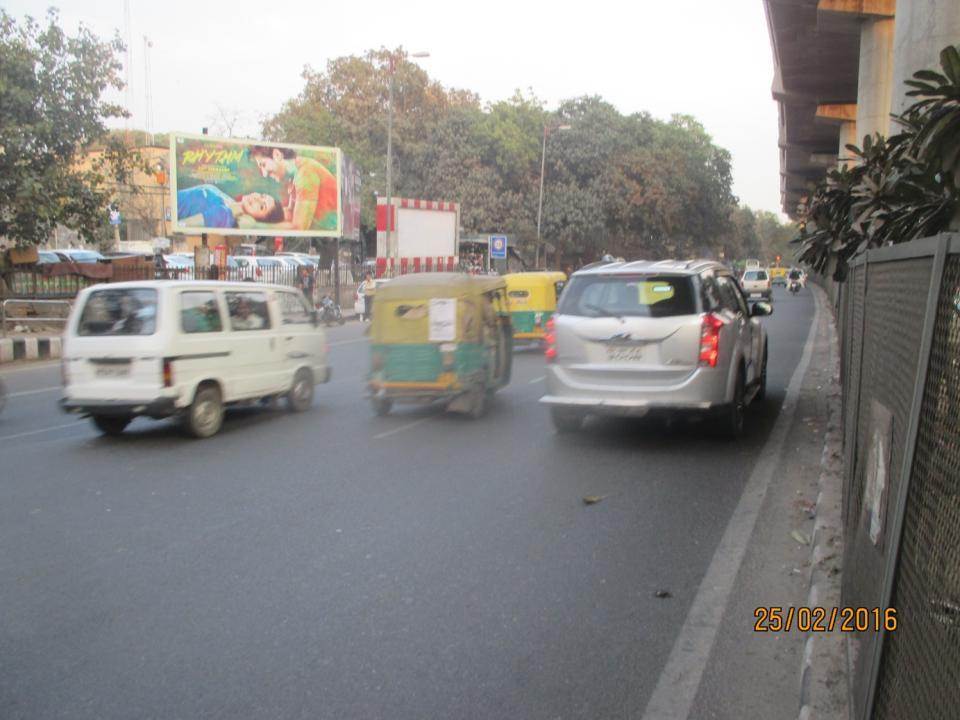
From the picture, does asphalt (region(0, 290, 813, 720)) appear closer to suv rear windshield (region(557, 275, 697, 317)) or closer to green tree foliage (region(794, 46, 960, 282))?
suv rear windshield (region(557, 275, 697, 317))

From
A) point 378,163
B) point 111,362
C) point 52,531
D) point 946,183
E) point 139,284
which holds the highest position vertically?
point 378,163

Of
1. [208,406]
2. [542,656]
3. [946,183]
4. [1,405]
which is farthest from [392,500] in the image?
[1,405]

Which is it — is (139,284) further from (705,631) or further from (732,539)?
(705,631)

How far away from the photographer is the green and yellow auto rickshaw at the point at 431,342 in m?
11.2

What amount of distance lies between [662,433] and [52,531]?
628 cm

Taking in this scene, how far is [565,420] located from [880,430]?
684cm

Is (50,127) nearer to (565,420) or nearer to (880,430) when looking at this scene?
(565,420)

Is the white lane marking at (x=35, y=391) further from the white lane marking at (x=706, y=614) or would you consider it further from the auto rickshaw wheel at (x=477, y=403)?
the white lane marking at (x=706, y=614)

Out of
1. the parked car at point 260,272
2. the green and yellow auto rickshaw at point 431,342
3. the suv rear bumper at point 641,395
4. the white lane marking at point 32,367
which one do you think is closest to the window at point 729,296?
the suv rear bumper at point 641,395

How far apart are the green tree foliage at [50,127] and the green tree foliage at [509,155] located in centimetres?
2968

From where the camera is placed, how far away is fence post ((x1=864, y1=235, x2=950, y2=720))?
2408 mm

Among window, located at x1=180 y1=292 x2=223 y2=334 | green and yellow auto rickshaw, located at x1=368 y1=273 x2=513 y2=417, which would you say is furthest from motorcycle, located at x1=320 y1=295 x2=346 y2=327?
window, located at x1=180 y1=292 x2=223 y2=334

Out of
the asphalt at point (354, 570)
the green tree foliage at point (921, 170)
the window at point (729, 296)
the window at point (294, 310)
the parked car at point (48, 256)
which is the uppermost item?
the green tree foliage at point (921, 170)

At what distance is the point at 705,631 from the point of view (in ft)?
15.3
